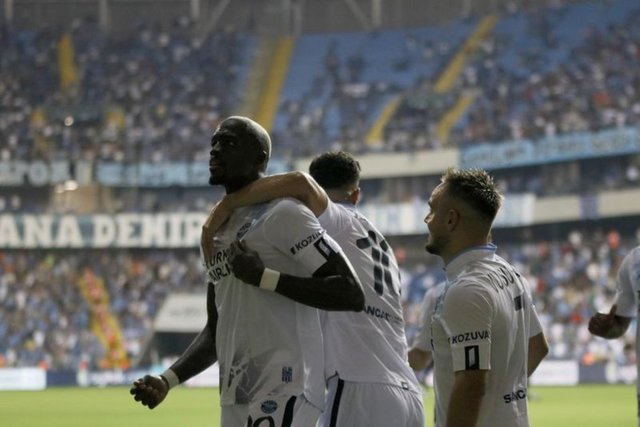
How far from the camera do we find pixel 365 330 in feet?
17.7

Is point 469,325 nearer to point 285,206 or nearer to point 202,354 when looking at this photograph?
point 285,206

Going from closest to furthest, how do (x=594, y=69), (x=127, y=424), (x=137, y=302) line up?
1. (x=127, y=424)
2. (x=137, y=302)
3. (x=594, y=69)

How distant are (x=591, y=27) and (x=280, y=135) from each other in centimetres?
1211

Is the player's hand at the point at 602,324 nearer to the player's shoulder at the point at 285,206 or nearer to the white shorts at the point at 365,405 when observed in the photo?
the white shorts at the point at 365,405

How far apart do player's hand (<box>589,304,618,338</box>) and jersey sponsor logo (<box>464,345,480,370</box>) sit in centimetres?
252

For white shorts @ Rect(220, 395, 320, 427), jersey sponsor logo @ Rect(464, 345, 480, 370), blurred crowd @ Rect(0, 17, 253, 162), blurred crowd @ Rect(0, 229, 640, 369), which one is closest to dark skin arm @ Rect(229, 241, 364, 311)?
white shorts @ Rect(220, 395, 320, 427)

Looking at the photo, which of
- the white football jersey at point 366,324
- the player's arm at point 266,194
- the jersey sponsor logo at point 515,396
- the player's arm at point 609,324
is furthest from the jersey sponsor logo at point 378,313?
the jersey sponsor logo at point 515,396

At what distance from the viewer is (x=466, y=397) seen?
3740 millimetres

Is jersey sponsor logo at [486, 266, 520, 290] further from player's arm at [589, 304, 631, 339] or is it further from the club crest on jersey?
player's arm at [589, 304, 631, 339]

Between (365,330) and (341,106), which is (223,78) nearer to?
(341,106)

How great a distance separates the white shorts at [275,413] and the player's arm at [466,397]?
784 mm

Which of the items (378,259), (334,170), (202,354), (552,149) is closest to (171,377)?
(202,354)

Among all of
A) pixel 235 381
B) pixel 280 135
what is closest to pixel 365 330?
pixel 235 381

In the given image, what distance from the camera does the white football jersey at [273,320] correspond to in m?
4.37
